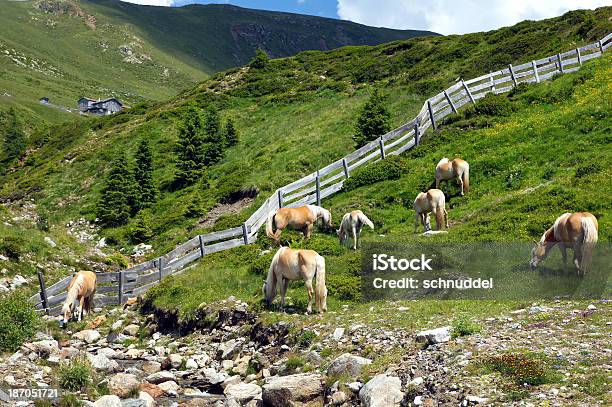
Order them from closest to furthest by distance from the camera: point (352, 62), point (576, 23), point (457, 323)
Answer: point (457, 323), point (576, 23), point (352, 62)

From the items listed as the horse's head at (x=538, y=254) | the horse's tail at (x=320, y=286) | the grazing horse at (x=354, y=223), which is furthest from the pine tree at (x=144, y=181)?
the horse's head at (x=538, y=254)

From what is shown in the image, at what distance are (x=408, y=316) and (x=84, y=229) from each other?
88.3 feet

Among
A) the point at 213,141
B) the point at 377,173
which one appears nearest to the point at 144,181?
the point at 213,141

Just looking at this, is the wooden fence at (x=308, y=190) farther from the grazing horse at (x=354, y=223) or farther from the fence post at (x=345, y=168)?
the grazing horse at (x=354, y=223)

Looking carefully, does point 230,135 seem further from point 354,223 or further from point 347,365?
point 347,365

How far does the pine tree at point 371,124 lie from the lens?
32.5 metres

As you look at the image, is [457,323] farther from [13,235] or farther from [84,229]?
[84,229]

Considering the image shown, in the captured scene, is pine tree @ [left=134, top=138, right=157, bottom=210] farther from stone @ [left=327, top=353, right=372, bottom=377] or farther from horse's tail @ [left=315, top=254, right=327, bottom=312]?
stone @ [left=327, top=353, right=372, bottom=377]

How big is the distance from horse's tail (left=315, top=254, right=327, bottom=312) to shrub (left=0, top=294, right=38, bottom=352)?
27.0ft

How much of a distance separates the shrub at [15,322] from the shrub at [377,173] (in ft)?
47.8

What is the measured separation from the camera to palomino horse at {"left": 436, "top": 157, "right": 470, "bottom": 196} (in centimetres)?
2166

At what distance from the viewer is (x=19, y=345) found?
15.1 m

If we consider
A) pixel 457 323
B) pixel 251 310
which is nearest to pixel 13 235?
pixel 251 310

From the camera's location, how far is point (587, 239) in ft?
40.9
